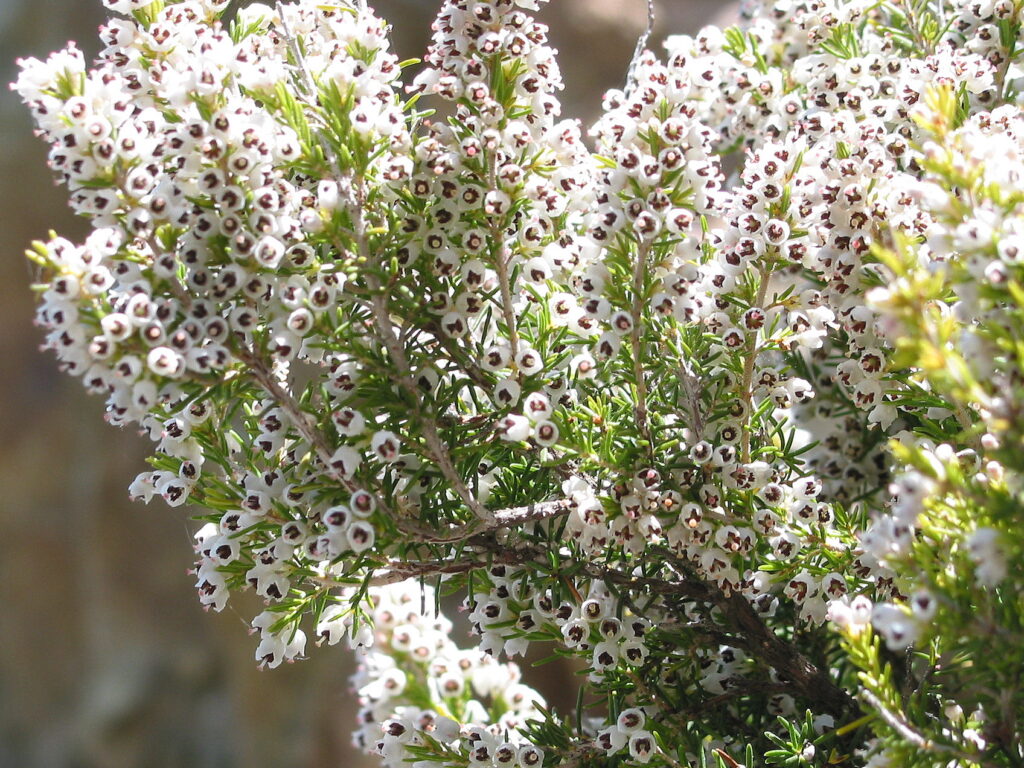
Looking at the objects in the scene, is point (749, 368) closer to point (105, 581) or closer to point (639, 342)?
point (639, 342)

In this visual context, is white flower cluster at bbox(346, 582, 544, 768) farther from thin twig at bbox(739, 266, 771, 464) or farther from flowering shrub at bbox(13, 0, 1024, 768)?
thin twig at bbox(739, 266, 771, 464)

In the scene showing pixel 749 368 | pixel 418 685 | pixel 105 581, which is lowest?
pixel 418 685

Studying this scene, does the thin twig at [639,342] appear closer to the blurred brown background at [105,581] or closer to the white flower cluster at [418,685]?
the white flower cluster at [418,685]

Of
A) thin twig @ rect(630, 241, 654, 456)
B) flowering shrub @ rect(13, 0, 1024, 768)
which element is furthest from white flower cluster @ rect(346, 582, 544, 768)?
thin twig @ rect(630, 241, 654, 456)

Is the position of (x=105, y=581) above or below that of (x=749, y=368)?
above

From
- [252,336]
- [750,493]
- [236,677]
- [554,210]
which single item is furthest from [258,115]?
[236,677]

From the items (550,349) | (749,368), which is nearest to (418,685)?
(550,349)

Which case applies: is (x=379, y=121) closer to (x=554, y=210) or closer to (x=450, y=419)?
(x=554, y=210)
